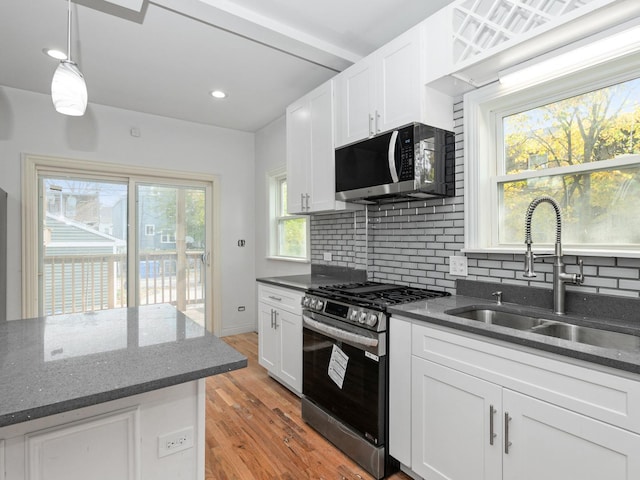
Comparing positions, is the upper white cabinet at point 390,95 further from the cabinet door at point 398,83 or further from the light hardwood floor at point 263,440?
the light hardwood floor at point 263,440

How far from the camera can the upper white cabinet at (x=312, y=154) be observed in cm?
279

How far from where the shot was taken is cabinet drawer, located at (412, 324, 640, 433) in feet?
3.64

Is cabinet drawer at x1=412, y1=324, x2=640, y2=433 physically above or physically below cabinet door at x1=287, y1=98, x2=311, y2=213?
below

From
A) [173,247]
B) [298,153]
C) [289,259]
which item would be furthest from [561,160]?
[173,247]

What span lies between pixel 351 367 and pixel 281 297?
3.37ft

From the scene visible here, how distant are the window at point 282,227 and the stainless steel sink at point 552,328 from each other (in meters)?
2.39

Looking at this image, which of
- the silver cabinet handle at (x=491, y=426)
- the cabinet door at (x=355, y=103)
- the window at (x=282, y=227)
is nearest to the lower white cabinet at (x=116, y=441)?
the silver cabinet handle at (x=491, y=426)

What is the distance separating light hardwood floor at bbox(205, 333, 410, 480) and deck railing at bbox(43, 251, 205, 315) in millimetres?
1606

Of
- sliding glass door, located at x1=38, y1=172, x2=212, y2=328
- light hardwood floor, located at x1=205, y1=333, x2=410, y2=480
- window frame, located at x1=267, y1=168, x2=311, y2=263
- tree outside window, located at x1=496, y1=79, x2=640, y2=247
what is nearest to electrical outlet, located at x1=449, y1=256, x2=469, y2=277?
tree outside window, located at x1=496, y1=79, x2=640, y2=247

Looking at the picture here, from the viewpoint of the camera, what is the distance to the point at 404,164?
213cm

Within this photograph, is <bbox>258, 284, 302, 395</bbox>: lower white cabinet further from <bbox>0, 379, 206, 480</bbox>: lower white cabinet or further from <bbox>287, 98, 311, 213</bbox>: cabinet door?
<bbox>0, 379, 206, 480</bbox>: lower white cabinet

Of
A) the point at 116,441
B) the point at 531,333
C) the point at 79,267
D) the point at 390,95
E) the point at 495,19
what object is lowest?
the point at 116,441

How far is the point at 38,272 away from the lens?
353 cm

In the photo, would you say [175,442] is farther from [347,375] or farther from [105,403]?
[347,375]
